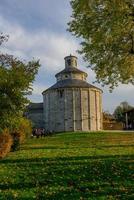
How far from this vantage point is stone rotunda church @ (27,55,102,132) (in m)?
93.7

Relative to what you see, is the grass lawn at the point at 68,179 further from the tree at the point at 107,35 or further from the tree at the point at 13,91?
the tree at the point at 107,35

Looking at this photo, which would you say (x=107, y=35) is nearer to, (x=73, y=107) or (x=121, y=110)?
(x=73, y=107)

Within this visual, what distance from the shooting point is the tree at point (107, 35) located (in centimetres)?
3427

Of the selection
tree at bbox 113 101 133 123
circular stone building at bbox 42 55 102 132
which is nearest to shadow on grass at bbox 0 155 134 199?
circular stone building at bbox 42 55 102 132

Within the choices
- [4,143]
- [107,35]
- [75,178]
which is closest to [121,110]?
[107,35]

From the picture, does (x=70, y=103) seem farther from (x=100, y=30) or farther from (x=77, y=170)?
(x=77, y=170)

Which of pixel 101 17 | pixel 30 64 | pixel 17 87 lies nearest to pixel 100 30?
pixel 101 17

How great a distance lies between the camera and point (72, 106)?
9406 cm

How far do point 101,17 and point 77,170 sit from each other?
1725 cm

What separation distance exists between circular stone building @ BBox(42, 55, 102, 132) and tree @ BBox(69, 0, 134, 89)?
5218cm

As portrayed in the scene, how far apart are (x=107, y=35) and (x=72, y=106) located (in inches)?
2287

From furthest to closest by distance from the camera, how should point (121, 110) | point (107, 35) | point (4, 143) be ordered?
point (121, 110) < point (107, 35) < point (4, 143)

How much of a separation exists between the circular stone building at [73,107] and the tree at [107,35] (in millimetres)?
52175

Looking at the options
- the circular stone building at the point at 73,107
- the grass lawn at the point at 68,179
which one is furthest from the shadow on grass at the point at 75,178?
the circular stone building at the point at 73,107
